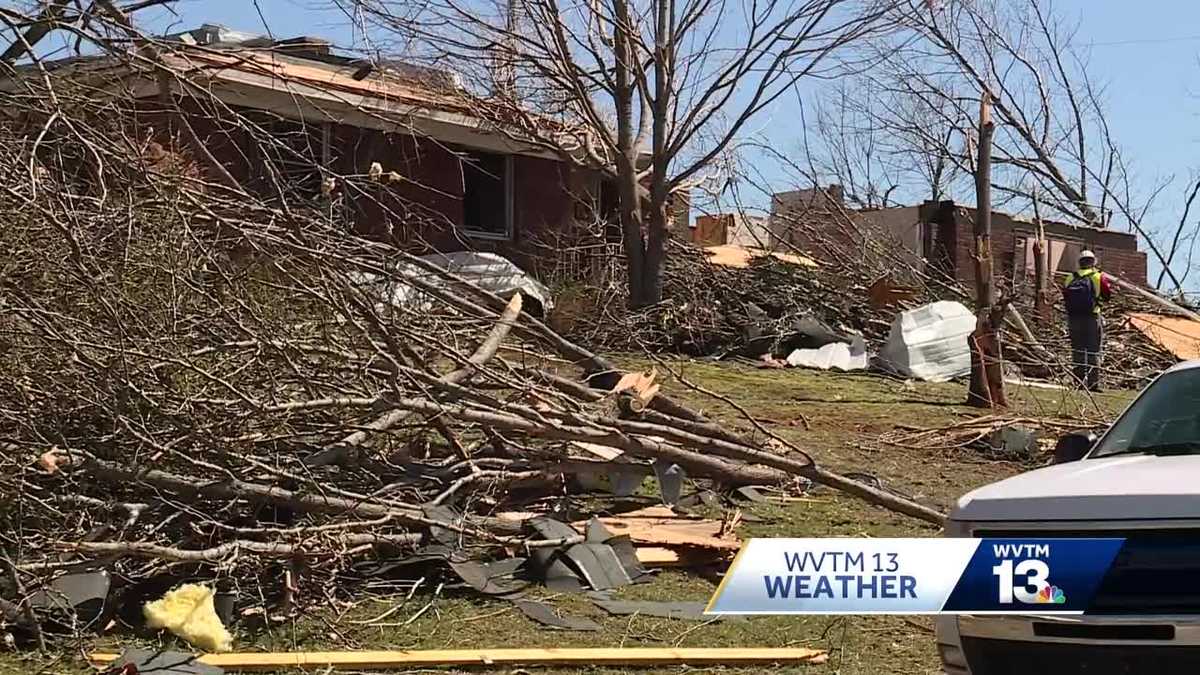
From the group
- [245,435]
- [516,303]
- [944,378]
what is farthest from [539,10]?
[245,435]

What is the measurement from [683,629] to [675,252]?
11.9 metres

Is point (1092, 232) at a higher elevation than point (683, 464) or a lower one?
higher

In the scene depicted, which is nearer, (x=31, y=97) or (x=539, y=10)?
(x=31, y=97)

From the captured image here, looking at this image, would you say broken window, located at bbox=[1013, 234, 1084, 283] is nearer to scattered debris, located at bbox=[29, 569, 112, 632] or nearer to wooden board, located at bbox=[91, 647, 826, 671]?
wooden board, located at bbox=[91, 647, 826, 671]

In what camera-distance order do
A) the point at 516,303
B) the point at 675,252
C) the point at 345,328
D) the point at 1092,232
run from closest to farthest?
1. the point at 345,328
2. the point at 516,303
3. the point at 675,252
4. the point at 1092,232

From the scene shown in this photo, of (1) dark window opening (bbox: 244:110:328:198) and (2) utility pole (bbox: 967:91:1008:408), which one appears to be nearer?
(1) dark window opening (bbox: 244:110:328:198)

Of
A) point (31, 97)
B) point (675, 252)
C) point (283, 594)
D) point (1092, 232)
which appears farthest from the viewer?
point (1092, 232)

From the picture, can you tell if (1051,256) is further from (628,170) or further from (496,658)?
(496,658)

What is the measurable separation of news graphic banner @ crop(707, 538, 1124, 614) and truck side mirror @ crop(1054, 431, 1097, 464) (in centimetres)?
99

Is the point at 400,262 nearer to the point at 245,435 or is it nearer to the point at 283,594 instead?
the point at 245,435

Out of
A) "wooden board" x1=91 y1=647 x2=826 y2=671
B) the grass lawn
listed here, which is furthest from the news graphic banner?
the grass lawn

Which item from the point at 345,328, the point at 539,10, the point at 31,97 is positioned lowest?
the point at 345,328

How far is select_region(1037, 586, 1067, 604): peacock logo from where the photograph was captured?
12.9ft

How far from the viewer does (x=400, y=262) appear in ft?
25.9
